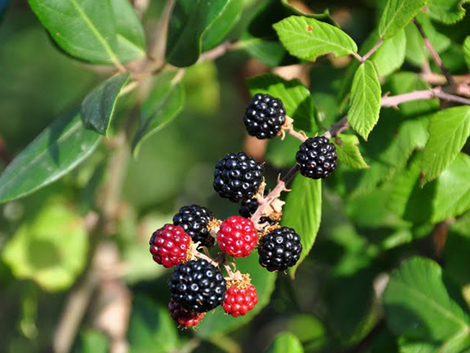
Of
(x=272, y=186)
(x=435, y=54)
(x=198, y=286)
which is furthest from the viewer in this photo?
(x=272, y=186)

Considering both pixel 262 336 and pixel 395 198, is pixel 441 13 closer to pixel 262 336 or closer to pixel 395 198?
pixel 395 198

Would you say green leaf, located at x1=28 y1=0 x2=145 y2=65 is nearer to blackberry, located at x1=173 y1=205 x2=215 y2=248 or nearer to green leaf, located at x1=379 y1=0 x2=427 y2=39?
blackberry, located at x1=173 y1=205 x2=215 y2=248

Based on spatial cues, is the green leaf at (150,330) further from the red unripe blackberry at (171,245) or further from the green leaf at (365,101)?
the green leaf at (365,101)

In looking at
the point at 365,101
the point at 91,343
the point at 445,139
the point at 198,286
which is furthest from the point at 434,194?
the point at 91,343

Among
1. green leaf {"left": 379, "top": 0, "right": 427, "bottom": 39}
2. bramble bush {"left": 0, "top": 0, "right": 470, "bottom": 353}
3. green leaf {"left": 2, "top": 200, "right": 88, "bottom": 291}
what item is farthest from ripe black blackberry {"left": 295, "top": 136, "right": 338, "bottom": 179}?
green leaf {"left": 2, "top": 200, "right": 88, "bottom": 291}

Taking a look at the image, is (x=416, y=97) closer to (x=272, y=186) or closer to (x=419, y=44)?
(x=419, y=44)

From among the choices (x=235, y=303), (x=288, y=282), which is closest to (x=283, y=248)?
(x=235, y=303)
